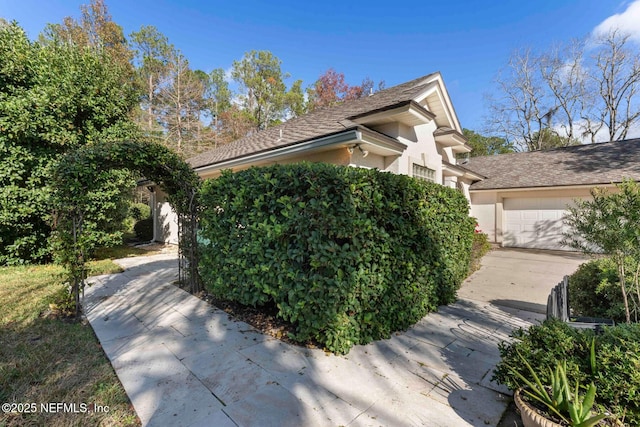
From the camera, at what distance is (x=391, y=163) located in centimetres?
795

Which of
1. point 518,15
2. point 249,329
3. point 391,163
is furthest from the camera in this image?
point 518,15

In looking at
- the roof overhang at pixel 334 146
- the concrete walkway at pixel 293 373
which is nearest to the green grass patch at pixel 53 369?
the concrete walkway at pixel 293 373

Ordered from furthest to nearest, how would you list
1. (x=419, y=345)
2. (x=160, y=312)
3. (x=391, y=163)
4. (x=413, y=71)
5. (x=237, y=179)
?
(x=413, y=71) → (x=391, y=163) → (x=160, y=312) → (x=237, y=179) → (x=419, y=345)

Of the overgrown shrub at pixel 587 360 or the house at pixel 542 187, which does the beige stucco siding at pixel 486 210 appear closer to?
the house at pixel 542 187

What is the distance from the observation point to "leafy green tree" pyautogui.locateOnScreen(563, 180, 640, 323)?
2.90 m

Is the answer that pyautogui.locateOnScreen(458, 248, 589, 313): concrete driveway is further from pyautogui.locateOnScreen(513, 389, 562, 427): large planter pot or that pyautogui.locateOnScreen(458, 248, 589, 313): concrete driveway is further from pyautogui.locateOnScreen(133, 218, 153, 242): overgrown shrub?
pyautogui.locateOnScreen(133, 218, 153, 242): overgrown shrub

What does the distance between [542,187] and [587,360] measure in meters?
13.2

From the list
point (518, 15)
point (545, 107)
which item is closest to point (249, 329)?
point (518, 15)

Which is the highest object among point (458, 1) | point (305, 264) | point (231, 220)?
point (458, 1)

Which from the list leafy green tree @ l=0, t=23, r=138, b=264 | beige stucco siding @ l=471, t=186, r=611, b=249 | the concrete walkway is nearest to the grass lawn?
the concrete walkway

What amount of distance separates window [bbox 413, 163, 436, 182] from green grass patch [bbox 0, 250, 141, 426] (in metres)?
8.45

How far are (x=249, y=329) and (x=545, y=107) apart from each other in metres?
30.7

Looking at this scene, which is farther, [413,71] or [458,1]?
[413,71]

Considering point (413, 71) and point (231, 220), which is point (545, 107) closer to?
point (413, 71)
